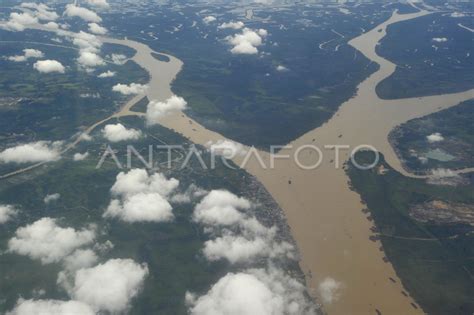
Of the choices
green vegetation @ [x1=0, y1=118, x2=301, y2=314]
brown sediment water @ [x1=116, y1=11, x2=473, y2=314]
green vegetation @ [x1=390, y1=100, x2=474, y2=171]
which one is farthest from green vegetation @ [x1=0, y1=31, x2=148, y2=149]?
green vegetation @ [x1=390, y1=100, x2=474, y2=171]

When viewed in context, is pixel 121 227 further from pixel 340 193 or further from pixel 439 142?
pixel 439 142

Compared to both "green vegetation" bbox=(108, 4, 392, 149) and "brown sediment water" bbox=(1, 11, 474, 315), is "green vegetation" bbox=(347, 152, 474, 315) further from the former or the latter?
"green vegetation" bbox=(108, 4, 392, 149)

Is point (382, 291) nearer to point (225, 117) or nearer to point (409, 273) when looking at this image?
point (409, 273)

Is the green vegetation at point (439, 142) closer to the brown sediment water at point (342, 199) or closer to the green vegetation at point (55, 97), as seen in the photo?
the brown sediment water at point (342, 199)

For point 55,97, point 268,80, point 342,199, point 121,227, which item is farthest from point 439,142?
point 55,97

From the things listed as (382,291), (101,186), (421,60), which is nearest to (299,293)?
(382,291)

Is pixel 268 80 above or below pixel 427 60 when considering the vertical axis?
below

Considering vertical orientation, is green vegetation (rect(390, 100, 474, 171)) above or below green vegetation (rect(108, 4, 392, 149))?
above
